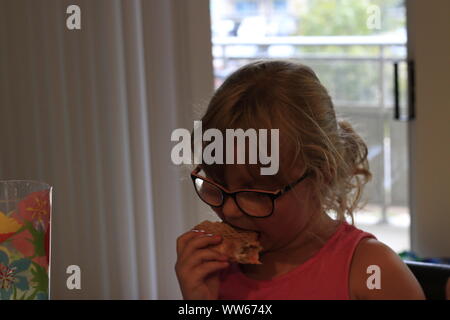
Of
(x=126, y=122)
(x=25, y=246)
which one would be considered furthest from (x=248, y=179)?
(x=126, y=122)

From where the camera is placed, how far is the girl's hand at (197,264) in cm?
120

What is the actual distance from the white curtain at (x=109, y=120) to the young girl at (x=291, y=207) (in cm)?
81

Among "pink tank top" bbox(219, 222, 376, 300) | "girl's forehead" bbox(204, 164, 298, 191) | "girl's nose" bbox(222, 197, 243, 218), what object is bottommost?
"pink tank top" bbox(219, 222, 376, 300)

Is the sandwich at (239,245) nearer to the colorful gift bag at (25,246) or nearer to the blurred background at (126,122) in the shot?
the colorful gift bag at (25,246)

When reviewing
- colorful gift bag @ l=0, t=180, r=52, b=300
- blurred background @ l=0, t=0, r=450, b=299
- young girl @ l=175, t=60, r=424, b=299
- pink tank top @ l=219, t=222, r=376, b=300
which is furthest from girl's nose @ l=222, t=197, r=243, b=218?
blurred background @ l=0, t=0, r=450, b=299

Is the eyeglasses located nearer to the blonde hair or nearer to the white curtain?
the blonde hair

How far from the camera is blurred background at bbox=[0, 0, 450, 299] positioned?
6.63 ft

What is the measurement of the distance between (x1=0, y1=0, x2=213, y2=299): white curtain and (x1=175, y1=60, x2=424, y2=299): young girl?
813 mm

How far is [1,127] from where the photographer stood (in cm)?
218

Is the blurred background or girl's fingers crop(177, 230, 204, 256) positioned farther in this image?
the blurred background

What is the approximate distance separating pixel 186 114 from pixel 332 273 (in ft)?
3.01

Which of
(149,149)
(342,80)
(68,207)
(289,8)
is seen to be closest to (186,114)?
(149,149)

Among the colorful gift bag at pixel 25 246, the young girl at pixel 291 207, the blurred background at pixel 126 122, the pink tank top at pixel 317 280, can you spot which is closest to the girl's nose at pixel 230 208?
the young girl at pixel 291 207
